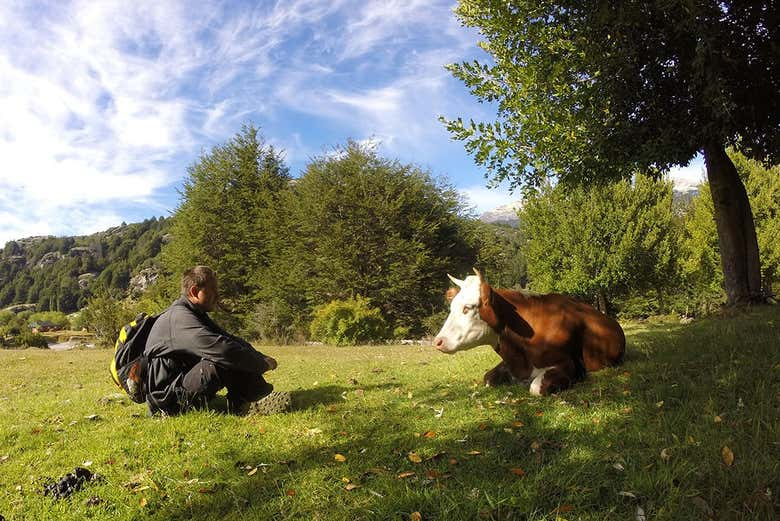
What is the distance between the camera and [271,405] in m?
4.98

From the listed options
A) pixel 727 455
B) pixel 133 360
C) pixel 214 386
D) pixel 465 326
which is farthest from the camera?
pixel 465 326

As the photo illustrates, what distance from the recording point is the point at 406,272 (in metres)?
25.5

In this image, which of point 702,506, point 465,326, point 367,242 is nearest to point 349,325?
point 367,242

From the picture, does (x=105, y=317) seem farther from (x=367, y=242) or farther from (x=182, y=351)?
(x=182, y=351)

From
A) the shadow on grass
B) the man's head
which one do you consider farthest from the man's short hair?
the shadow on grass

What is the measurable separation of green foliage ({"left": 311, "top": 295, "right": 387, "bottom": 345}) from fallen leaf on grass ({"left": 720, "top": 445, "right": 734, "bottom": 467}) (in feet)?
61.7

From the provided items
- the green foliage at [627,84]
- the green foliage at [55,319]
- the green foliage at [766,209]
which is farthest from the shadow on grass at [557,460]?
the green foliage at [55,319]

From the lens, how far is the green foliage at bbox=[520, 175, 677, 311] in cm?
2216

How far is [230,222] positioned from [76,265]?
14275cm

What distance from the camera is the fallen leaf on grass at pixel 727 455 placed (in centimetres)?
268

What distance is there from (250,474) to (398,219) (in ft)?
78.7

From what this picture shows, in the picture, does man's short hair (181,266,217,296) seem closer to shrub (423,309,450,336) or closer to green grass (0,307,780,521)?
green grass (0,307,780,521)

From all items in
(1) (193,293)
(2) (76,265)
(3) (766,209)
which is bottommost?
(1) (193,293)

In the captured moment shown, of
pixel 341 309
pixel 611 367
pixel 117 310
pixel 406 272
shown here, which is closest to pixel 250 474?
pixel 611 367
